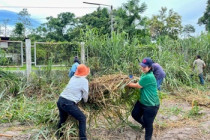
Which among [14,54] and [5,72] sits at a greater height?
[14,54]

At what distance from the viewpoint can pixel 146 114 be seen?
Result: 371 centimetres

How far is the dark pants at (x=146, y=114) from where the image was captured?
3.69 m

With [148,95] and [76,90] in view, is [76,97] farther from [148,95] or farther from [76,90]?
[148,95]

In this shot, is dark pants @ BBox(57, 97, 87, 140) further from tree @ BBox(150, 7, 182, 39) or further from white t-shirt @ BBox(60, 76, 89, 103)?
tree @ BBox(150, 7, 182, 39)

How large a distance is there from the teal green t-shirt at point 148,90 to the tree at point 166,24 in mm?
27363

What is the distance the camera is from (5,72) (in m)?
7.12

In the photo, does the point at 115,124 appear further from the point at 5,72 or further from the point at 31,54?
the point at 31,54

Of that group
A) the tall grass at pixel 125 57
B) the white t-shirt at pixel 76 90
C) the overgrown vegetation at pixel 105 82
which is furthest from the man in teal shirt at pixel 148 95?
the tall grass at pixel 125 57

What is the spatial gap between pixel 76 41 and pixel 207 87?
5.46 metres

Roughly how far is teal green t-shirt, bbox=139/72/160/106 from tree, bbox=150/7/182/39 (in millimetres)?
27363

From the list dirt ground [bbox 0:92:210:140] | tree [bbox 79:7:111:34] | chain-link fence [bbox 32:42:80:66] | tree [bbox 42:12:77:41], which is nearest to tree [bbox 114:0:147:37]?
tree [bbox 79:7:111:34]

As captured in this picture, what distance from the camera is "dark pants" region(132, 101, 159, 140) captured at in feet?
12.1

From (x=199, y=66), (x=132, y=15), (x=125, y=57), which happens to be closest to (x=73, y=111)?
(x=125, y=57)

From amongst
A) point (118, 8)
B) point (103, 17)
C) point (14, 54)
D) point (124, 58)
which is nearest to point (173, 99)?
point (124, 58)
